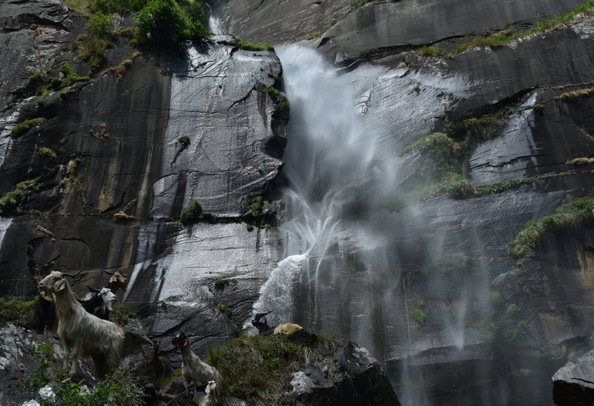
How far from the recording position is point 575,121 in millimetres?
15656

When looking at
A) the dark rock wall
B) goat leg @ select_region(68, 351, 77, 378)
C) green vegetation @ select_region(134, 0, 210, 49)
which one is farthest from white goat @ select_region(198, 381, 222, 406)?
green vegetation @ select_region(134, 0, 210, 49)

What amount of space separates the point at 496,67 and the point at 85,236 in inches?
732

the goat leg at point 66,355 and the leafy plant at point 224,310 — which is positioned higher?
the leafy plant at point 224,310

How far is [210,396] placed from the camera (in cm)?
727

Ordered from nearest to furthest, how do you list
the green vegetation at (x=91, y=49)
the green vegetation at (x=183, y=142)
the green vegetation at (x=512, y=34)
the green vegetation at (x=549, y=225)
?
the green vegetation at (x=549, y=225), the green vegetation at (x=183, y=142), the green vegetation at (x=512, y=34), the green vegetation at (x=91, y=49)

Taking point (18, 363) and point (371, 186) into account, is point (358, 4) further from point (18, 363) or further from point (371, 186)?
point (18, 363)

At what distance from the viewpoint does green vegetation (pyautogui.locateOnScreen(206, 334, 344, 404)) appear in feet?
26.6

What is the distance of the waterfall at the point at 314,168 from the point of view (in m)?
14.0

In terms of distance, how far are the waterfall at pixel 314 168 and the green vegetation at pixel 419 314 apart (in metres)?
3.02

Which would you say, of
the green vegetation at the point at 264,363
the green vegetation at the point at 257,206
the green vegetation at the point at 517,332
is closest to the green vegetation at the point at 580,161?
the green vegetation at the point at 517,332

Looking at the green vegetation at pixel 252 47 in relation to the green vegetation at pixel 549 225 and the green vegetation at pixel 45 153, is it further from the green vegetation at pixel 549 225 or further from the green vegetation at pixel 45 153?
the green vegetation at pixel 549 225

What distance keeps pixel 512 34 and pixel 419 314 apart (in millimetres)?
15304

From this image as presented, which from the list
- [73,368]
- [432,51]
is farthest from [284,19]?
[73,368]

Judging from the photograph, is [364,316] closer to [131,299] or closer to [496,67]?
[131,299]
